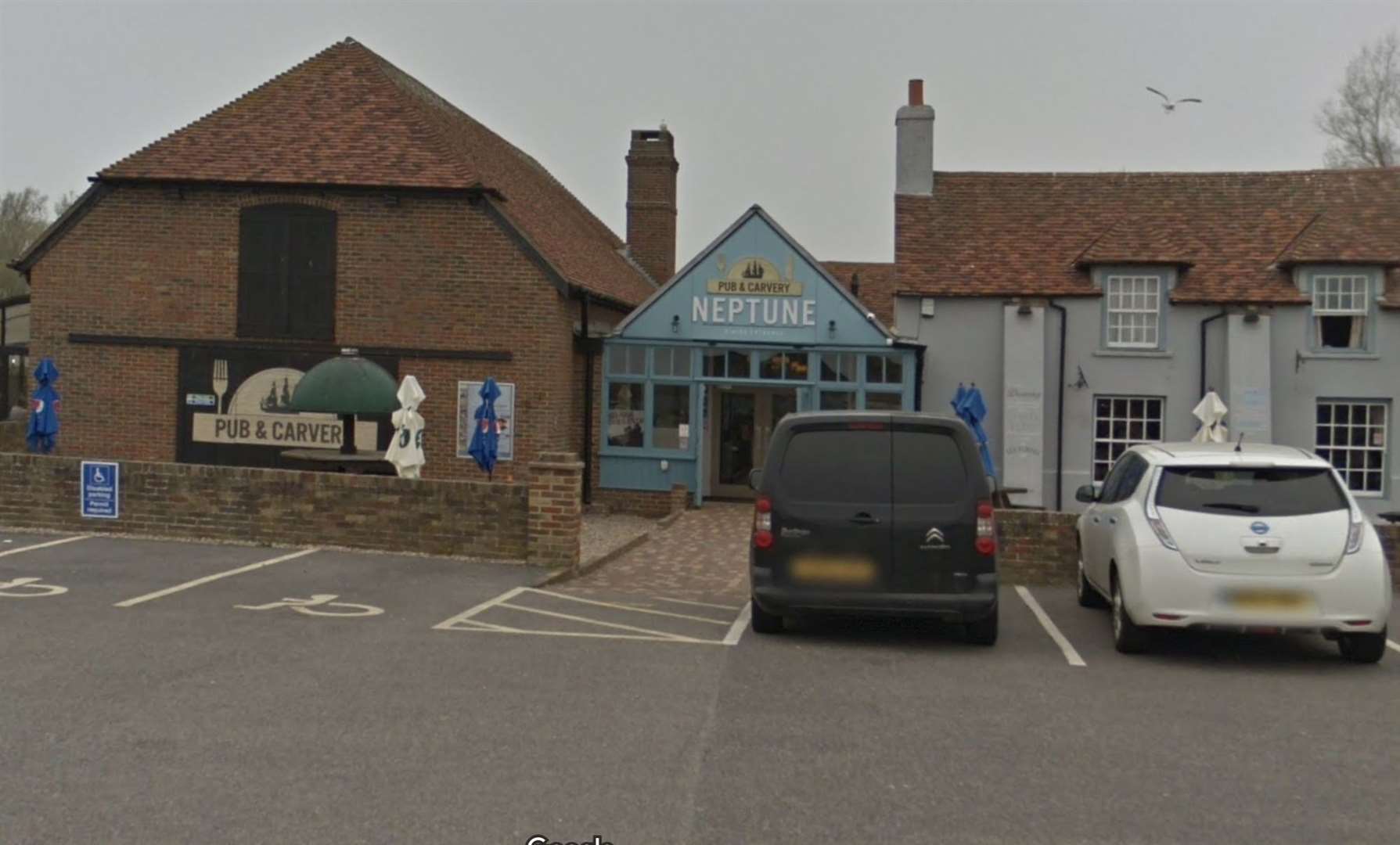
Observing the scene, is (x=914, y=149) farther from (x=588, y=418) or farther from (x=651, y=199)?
(x=651, y=199)

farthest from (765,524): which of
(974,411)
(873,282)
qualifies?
(873,282)

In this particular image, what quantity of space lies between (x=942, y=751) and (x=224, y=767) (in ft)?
11.0

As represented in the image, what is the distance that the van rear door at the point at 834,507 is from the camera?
9.13 meters

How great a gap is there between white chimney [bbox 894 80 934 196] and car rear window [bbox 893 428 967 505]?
1615 centimetres

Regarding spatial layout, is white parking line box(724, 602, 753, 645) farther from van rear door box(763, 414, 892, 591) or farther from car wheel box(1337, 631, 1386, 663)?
car wheel box(1337, 631, 1386, 663)

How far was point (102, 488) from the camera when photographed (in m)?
14.3

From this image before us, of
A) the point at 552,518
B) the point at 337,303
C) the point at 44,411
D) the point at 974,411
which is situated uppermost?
the point at 337,303

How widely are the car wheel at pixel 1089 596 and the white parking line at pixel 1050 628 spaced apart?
0.41 meters

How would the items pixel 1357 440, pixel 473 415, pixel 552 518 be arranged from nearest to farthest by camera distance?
pixel 552 518 < pixel 473 415 < pixel 1357 440

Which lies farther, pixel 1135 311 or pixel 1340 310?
pixel 1135 311

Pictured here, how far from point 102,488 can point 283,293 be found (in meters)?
6.78

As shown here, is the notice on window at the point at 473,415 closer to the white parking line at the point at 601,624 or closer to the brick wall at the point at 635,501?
the brick wall at the point at 635,501

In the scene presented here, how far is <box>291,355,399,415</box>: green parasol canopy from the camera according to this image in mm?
16328

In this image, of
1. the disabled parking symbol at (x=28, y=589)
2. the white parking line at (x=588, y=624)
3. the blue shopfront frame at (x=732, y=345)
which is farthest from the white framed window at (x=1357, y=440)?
the disabled parking symbol at (x=28, y=589)
